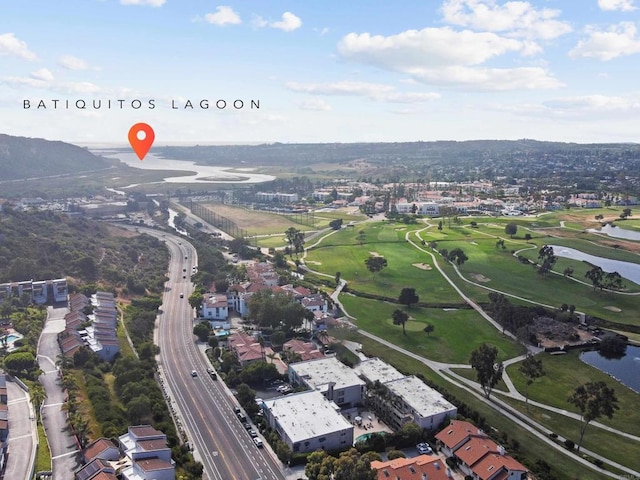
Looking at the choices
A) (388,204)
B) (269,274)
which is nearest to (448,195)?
(388,204)

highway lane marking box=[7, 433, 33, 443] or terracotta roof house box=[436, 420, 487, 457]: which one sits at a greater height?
highway lane marking box=[7, 433, 33, 443]

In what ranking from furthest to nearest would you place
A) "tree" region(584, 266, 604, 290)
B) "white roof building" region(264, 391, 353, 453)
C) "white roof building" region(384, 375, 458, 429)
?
1. "tree" region(584, 266, 604, 290)
2. "white roof building" region(384, 375, 458, 429)
3. "white roof building" region(264, 391, 353, 453)

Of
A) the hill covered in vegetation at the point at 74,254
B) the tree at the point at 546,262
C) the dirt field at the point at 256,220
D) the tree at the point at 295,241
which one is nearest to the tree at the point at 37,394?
the hill covered in vegetation at the point at 74,254

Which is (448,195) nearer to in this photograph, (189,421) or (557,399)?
(557,399)

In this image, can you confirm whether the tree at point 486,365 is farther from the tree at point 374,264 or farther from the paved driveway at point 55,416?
the tree at point 374,264

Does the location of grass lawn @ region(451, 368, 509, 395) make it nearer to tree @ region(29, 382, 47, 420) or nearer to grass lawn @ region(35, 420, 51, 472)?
grass lawn @ region(35, 420, 51, 472)

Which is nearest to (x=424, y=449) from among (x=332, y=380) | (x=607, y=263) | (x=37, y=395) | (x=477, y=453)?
(x=477, y=453)

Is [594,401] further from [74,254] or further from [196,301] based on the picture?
[74,254]

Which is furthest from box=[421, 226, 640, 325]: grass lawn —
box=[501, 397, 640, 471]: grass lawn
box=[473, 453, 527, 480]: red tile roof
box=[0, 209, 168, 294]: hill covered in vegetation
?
box=[0, 209, 168, 294]: hill covered in vegetation
